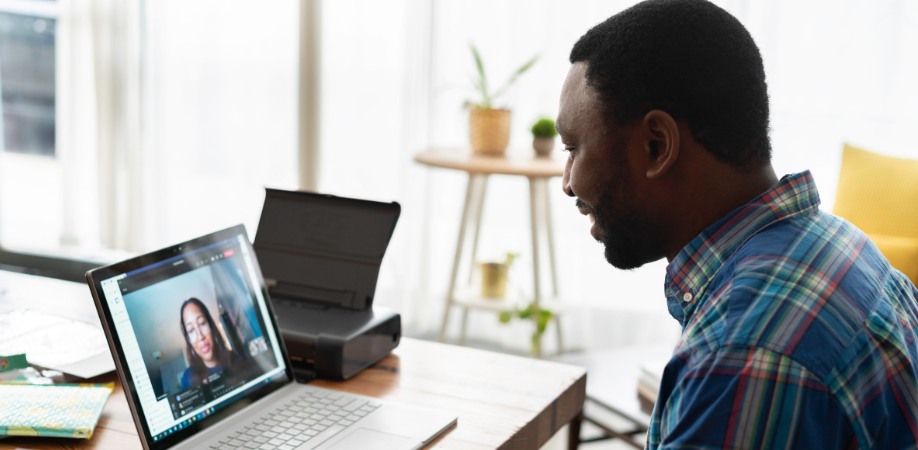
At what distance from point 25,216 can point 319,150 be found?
64.2 inches

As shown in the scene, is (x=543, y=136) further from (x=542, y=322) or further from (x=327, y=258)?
(x=327, y=258)

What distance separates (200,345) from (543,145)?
177 cm

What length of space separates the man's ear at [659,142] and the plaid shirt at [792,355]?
0.10 meters

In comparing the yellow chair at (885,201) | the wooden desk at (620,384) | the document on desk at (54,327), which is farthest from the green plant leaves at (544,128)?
the document on desk at (54,327)

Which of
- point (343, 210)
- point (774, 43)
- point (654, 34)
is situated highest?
point (774, 43)

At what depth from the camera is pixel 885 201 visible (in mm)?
2232

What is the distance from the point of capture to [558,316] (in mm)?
2676

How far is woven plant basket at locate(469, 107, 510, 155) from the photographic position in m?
2.51

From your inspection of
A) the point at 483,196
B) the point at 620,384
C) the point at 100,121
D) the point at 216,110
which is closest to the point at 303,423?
the point at 620,384

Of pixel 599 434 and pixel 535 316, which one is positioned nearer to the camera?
pixel 599 434

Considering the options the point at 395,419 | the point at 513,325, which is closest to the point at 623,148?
the point at 395,419

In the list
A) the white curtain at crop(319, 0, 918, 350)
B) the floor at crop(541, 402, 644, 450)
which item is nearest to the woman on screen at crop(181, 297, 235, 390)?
the floor at crop(541, 402, 644, 450)

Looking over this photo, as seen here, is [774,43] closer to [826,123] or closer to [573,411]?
[826,123]

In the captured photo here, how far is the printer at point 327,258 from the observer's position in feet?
3.84
